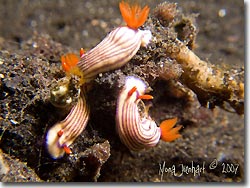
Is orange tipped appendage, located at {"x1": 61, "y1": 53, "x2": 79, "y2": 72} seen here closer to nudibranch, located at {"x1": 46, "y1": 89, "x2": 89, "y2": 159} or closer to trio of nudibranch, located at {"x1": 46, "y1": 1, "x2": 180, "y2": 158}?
trio of nudibranch, located at {"x1": 46, "y1": 1, "x2": 180, "y2": 158}

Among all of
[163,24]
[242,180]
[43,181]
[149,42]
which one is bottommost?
[43,181]

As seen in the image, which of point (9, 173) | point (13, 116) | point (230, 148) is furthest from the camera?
point (230, 148)

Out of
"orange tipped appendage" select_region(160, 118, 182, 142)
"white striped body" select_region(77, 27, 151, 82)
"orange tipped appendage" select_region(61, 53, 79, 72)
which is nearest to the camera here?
"white striped body" select_region(77, 27, 151, 82)

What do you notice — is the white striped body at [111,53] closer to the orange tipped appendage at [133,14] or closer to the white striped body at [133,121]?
the orange tipped appendage at [133,14]

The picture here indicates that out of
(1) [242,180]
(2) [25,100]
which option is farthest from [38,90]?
(1) [242,180]

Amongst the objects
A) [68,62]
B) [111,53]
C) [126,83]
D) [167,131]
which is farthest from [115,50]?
[167,131]

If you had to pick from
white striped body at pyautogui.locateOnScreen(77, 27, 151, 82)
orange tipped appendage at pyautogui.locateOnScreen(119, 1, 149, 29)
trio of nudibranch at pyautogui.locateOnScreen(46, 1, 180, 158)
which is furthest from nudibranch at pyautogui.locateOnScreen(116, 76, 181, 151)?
orange tipped appendage at pyautogui.locateOnScreen(119, 1, 149, 29)

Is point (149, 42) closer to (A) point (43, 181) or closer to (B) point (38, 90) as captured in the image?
(B) point (38, 90)
